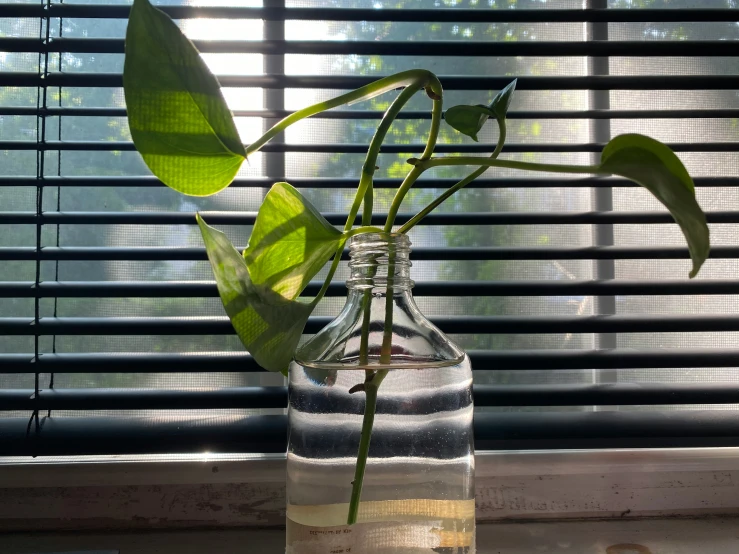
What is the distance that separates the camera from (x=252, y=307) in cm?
37

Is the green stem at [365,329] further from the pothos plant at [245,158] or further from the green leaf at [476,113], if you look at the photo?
the green leaf at [476,113]

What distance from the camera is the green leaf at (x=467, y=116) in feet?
1.58

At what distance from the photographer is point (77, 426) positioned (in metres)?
0.68

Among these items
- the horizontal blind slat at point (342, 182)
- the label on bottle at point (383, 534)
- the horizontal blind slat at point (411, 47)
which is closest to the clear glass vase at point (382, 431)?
the label on bottle at point (383, 534)

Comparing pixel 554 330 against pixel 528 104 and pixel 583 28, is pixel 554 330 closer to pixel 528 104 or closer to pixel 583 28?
pixel 528 104

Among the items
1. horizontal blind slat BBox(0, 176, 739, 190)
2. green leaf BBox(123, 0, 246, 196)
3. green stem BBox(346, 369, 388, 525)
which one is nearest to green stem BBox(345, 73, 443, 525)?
green stem BBox(346, 369, 388, 525)

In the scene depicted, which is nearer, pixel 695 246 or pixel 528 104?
pixel 695 246

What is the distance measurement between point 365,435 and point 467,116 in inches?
11.2

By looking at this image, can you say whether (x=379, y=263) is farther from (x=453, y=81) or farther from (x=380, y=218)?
(x=453, y=81)

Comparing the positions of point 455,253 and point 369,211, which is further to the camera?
point 455,253

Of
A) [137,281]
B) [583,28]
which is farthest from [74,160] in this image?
[583,28]

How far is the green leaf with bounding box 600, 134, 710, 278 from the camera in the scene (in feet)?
1.01

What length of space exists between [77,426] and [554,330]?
23.4 inches

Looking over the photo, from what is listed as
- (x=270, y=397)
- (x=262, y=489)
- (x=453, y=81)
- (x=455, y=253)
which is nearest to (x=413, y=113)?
(x=453, y=81)
